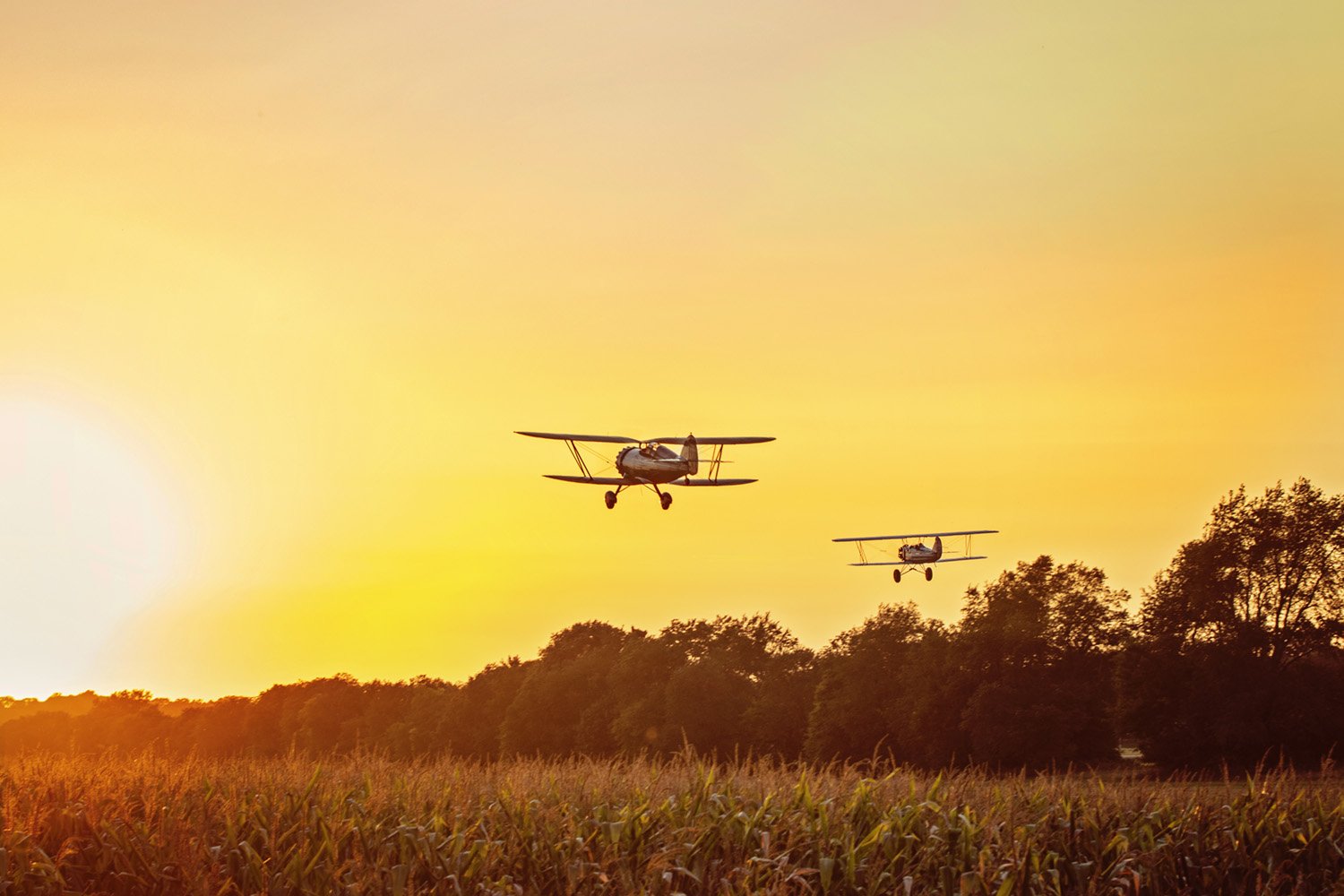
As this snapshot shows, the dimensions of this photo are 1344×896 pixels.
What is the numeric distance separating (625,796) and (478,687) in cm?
13159

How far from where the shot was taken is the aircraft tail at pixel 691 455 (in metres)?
48.9

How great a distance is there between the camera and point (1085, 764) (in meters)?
84.1

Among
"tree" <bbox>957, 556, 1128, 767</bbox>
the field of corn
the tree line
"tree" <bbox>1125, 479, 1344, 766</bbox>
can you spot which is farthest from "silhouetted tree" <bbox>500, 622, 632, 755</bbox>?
the field of corn

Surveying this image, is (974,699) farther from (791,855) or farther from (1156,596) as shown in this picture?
(791,855)

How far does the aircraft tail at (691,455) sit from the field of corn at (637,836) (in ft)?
69.9

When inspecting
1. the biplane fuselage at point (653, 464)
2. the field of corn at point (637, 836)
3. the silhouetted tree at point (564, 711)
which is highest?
the biplane fuselage at point (653, 464)

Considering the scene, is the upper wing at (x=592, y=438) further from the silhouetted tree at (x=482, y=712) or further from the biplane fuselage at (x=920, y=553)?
the silhouetted tree at (x=482, y=712)

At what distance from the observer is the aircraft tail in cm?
4894

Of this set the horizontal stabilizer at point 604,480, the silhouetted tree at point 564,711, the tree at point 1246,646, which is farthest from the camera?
the silhouetted tree at point 564,711

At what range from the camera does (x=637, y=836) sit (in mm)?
22328

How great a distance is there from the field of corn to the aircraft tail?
21.3m

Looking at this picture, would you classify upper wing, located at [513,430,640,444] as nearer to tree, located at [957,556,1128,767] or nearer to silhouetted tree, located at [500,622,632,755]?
tree, located at [957,556,1128,767]

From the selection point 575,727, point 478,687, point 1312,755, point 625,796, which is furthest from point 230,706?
point 625,796

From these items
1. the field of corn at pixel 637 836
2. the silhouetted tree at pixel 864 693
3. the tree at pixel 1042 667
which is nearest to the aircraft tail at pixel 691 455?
the field of corn at pixel 637 836
